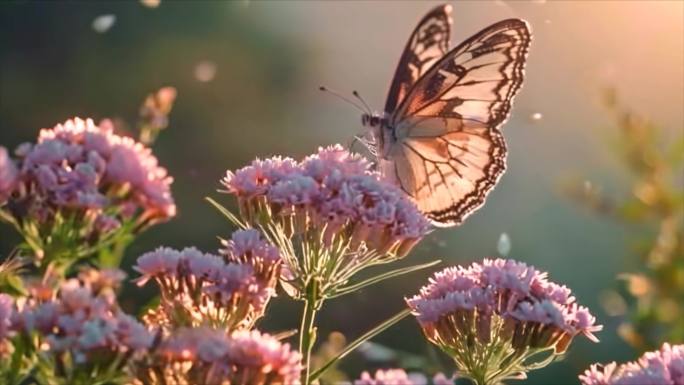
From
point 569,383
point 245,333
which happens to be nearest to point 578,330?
point 245,333

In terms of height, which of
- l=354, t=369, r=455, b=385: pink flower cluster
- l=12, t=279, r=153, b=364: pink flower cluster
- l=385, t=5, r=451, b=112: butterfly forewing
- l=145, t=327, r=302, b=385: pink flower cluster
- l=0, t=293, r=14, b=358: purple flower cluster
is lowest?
l=354, t=369, r=455, b=385: pink flower cluster

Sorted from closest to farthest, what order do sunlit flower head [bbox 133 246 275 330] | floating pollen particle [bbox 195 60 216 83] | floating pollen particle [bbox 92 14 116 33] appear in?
1. sunlit flower head [bbox 133 246 275 330]
2. floating pollen particle [bbox 92 14 116 33]
3. floating pollen particle [bbox 195 60 216 83]

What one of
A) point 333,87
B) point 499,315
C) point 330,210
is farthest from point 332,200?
point 333,87

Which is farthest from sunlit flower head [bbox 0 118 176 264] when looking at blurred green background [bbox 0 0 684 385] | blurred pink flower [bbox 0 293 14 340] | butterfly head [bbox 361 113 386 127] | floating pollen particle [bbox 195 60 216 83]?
floating pollen particle [bbox 195 60 216 83]

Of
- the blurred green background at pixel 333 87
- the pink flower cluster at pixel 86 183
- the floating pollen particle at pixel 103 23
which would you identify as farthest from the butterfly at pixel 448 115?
the floating pollen particle at pixel 103 23

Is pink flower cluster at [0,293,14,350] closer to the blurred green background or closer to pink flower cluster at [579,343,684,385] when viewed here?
pink flower cluster at [579,343,684,385]

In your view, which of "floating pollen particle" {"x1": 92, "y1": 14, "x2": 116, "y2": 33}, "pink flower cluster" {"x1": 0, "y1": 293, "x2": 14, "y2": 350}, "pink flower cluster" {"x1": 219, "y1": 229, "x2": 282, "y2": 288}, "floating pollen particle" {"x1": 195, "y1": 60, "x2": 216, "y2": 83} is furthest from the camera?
"floating pollen particle" {"x1": 195, "y1": 60, "x2": 216, "y2": 83}

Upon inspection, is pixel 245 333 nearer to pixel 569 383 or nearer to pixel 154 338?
pixel 154 338
